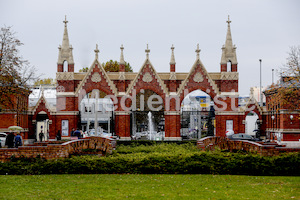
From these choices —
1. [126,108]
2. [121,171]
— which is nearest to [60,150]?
[121,171]

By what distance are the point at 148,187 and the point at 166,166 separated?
3.40 meters

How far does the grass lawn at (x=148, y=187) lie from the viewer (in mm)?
10078

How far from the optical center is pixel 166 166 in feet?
47.6

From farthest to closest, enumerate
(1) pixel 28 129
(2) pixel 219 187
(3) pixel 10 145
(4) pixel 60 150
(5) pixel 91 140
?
(1) pixel 28 129 → (3) pixel 10 145 → (5) pixel 91 140 → (4) pixel 60 150 → (2) pixel 219 187

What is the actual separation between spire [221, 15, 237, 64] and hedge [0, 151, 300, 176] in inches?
969

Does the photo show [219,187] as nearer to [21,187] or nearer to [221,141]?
[21,187]

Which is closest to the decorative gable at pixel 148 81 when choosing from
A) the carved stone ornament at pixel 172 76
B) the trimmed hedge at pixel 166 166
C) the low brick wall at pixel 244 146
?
the carved stone ornament at pixel 172 76

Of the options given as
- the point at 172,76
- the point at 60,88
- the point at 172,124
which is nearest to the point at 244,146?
the point at 172,124

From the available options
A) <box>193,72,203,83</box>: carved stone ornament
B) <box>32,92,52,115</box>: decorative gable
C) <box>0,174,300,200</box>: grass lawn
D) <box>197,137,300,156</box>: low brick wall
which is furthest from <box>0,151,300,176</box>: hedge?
<box>32,92,52,115</box>: decorative gable

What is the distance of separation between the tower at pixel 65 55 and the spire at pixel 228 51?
15.2 metres

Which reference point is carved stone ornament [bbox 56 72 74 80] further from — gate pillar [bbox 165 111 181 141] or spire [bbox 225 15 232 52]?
spire [bbox 225 15 232 52]

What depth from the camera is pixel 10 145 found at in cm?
2175

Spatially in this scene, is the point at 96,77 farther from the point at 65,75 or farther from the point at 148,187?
the point at 148,187

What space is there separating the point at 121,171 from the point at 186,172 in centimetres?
243
